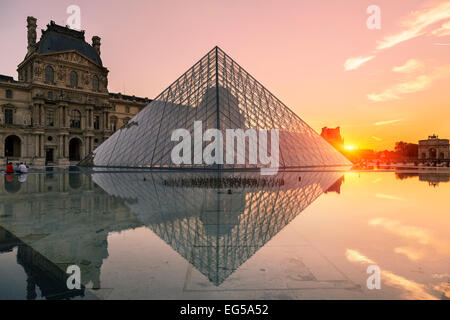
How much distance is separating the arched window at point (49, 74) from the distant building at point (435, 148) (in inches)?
4893

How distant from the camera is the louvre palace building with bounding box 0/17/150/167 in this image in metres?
50.5

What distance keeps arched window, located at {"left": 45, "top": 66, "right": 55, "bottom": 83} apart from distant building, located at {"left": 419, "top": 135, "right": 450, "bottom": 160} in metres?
124

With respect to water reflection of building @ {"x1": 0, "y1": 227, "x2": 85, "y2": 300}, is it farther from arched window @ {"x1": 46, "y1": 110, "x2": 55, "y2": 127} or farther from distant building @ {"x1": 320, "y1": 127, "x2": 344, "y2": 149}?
distant building @ {"x1": 320, "y1": 127, "x2": 344, "y2": 149}

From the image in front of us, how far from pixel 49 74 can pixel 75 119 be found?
381 inches

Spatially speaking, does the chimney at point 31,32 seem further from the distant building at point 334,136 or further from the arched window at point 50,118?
the distant building at point 334,136

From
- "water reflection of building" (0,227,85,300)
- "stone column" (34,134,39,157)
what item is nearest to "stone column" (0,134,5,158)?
"stone column" (34,134,39,157)

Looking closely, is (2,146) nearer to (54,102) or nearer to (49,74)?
(54,102)

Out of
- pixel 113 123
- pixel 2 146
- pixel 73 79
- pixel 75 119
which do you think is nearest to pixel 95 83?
pixel 73 79

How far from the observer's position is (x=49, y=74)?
176 ft

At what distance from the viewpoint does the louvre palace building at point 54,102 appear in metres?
50.5

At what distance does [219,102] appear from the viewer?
1126 inches

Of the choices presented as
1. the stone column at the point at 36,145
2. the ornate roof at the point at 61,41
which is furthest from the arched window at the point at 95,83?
the stone column at the point at 36,145
